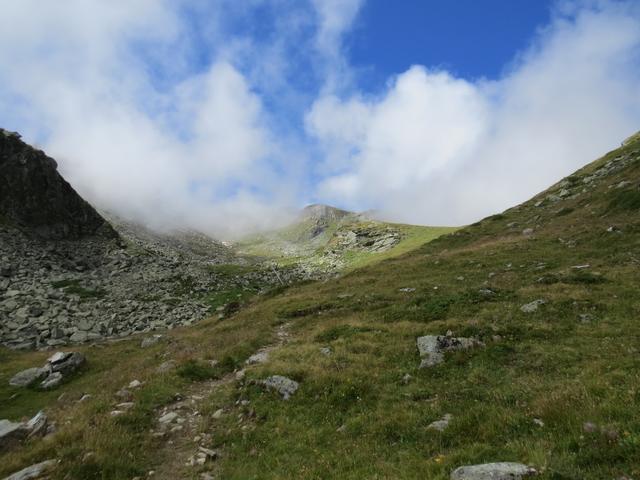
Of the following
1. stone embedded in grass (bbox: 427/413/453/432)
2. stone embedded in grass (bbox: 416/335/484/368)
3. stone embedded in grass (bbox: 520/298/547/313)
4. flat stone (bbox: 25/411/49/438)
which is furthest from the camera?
stone embedded in grass (bbox: 520/298/547/313)

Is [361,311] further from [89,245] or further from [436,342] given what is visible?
[89,245]

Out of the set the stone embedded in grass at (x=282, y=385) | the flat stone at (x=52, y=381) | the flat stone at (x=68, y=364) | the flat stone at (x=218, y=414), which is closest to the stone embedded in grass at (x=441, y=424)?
the stone embedded in grass at (x=282, y=385)

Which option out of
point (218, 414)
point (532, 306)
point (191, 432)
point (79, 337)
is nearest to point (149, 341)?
point (79, 337)

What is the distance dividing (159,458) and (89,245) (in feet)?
197

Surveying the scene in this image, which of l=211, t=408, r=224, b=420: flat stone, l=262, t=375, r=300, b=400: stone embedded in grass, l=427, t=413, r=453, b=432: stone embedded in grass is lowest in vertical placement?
l=427, t=413, r=453, b=432: stone embedded in grass

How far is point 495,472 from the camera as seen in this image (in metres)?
7.27

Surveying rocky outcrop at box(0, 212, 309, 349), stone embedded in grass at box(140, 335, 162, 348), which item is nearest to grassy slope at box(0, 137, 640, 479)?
stone embedded in grass at box(140, 335, 162, 348)

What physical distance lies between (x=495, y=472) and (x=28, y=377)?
84.1ft

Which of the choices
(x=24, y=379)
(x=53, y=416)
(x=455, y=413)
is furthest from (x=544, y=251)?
(x=24, y=379)

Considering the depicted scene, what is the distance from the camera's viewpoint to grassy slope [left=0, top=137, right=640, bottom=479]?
29.3 ft

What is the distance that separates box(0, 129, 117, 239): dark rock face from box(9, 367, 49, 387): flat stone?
4383cm

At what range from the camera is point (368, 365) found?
16422 millimetres

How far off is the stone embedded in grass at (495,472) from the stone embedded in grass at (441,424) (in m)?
2.67

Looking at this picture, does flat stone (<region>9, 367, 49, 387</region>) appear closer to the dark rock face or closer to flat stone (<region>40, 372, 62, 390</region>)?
flat stone (<region>40, 372, 62, 390</region>)
